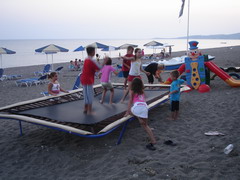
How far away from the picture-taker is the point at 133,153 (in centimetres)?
370

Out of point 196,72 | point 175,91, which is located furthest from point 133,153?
point 196,72

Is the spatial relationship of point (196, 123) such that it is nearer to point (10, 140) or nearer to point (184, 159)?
point (184, 159)

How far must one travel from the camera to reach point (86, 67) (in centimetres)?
447

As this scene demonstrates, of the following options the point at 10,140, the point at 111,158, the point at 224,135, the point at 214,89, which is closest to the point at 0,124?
the point at 10,140

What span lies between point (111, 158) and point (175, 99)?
7.37ft

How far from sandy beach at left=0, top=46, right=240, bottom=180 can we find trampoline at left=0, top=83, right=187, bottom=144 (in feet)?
1.15

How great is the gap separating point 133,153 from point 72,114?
1.67m

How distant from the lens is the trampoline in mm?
3858

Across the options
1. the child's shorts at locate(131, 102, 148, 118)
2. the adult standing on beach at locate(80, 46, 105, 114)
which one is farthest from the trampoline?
the adult standing on beach at locate(80, 46, 105, 114)

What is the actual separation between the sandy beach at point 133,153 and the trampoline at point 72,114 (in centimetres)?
35

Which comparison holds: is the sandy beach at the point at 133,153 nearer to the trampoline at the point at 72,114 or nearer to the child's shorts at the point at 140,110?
the trampoline at the point at 72,114

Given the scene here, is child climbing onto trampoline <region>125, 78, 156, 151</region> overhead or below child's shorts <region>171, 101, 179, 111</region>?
overhead

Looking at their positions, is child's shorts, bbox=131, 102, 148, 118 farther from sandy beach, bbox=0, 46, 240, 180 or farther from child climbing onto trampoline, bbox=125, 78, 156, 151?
sandy beach, bbox=0, 46, 240, 180

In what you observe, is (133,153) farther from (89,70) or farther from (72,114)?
(89,70)
